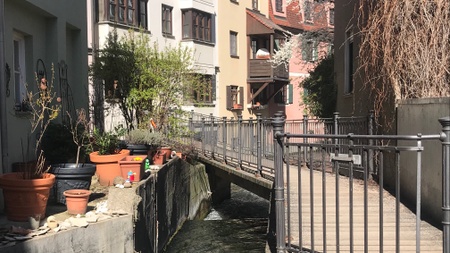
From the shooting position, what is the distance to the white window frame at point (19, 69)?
8.46m

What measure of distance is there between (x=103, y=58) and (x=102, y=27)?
24.1 ft

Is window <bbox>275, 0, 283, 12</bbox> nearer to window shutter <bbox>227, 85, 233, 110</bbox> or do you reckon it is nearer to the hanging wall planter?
window shutter <bbox>227, 85, 233, 110</bbox>

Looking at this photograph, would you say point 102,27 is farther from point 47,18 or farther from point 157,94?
point 47,18

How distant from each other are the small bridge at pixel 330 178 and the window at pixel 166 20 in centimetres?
975

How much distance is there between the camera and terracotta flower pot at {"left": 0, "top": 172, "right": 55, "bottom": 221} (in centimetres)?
627

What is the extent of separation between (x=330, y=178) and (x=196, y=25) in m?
16.9

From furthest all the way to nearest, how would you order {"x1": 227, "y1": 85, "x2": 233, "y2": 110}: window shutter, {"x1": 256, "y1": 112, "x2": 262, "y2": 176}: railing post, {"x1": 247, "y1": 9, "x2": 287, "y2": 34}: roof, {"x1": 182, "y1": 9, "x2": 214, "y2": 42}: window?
{"x1": 247, "y1": 9, "x2": 287, "y2": 34}: roof → {"x1": 227, "y1": 85, "x2": 233, "y2": 110}: window shutter → {"x1": 182, "y1": 9, "x2": 214, "y2": 42}: window → {"x1": 256, "y1": 112, "x2": 262, "y2": 176}: railing post

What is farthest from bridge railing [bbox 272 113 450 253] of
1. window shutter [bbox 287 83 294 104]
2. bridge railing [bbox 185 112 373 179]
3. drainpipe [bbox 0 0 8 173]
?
window shutter [bbox 287 83 294 104]

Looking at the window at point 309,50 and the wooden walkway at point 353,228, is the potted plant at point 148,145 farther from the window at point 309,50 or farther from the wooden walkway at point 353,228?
the window at point 309,50

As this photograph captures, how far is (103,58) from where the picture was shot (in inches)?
538

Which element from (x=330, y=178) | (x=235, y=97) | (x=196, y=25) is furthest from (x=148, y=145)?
(x=235, y=97)

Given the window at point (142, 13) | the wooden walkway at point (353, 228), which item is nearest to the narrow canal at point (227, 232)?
the wooden walkway at point (353, 228)

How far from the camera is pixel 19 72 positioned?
860cm

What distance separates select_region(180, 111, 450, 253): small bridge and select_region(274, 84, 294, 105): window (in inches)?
745
